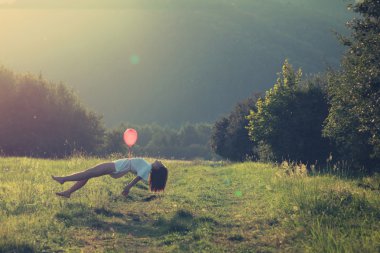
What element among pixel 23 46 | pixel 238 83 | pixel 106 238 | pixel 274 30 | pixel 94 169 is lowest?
pixel 106 238

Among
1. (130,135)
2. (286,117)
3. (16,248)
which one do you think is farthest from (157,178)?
(286,117)

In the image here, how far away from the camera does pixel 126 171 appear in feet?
40.1

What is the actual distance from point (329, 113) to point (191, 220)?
18725 millimetres

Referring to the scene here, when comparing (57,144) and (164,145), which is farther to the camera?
(164,145)

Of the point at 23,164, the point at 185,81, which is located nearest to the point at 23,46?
the point at 185,81

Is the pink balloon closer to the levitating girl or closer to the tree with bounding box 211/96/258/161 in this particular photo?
the tree with bounding box 211/96/258/161

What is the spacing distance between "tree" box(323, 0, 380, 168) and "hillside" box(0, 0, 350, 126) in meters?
127

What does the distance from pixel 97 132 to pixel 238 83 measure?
4283 inches

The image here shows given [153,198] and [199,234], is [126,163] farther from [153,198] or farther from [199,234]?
[199,234]

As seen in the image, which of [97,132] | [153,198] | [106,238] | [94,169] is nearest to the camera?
[106,238]

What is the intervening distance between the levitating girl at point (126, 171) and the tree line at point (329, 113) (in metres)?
7.61

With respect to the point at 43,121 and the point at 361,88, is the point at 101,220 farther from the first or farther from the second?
the point at 43,121

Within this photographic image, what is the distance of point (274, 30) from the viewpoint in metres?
193

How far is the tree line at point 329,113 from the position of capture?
53.7 feet
